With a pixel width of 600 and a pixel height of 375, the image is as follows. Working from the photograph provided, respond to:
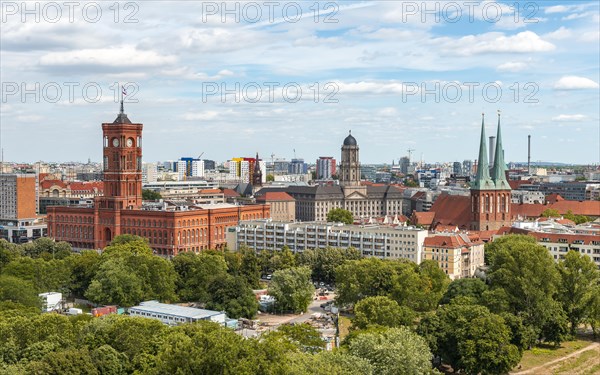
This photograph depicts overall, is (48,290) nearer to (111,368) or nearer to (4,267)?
(4,267)

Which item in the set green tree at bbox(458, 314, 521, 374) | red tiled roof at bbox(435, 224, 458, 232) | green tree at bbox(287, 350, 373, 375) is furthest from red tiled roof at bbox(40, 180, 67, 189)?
green tree at bbox(287, 350, 373, 375)

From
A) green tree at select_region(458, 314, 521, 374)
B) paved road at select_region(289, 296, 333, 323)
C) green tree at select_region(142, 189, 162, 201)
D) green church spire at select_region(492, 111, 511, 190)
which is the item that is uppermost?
green church spire at select_region(492, 111, 511, 190)

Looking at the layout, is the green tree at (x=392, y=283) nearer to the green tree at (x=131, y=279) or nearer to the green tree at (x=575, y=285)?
the green tree at (x=575, y=285)

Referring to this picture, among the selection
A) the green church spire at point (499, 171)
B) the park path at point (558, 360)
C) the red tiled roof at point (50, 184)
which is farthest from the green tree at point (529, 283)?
the red tiled roof at point (50, 184)

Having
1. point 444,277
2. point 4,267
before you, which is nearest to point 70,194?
point 4,267

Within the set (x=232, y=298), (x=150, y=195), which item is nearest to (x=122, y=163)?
(x=232, y=298)

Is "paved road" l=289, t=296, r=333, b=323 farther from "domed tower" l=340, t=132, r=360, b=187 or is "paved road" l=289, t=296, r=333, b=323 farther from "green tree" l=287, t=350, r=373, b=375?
"domed tower" l=340, t=132, r=360, b=187

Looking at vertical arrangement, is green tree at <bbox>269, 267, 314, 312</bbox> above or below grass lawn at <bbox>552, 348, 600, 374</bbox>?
above
